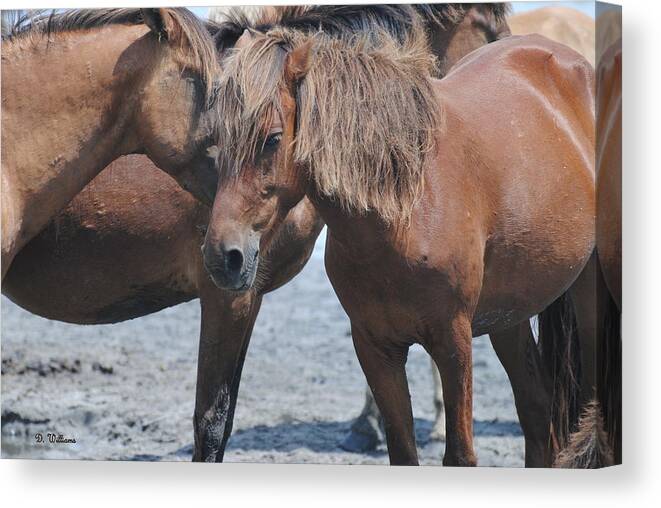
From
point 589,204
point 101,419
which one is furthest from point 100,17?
point 589,204

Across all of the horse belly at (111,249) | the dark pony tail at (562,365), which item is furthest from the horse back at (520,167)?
the horse belly at (111,249)

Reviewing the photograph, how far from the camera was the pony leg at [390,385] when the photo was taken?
3.46 m

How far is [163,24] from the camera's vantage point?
349cm

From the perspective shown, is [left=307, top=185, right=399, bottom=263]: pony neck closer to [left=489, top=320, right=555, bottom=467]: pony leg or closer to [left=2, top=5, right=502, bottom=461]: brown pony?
[left=2, top=5, right=502, bottom=461]: brown pony

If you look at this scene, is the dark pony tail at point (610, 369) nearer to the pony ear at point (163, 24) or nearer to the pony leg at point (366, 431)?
the pony leg at point (366, 431)

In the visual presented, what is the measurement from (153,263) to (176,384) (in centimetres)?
41

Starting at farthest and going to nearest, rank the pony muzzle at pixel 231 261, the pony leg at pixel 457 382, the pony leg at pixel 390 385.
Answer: the pony leg at pixel 390 385 → the pony leg at pixel 457 382 → the pony muzzle at pixel 231 261

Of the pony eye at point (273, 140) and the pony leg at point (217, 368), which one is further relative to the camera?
the pony leg at point (217, 368)

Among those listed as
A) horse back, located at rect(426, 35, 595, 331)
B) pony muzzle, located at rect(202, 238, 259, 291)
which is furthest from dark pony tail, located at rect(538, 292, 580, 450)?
pony muzzle, located at rect(202, 238, 259, 291)

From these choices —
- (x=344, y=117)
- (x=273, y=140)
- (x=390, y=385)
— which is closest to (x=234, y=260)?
(x=273, y=140)

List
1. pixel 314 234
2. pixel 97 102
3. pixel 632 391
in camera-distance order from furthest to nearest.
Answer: pixel 314 234 → pixel 632 391 → pixel 97 102
